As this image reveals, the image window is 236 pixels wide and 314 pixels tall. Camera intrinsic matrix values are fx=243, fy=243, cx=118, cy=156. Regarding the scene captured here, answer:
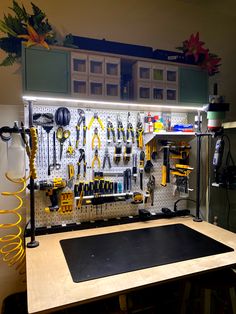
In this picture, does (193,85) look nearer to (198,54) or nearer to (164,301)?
(198,54)

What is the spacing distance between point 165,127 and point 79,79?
0.89 meters

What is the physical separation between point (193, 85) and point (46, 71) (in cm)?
110

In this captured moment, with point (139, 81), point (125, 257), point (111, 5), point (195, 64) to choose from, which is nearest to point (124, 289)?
point (125, 257)

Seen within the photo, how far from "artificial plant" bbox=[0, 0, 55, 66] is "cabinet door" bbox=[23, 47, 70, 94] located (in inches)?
2.3

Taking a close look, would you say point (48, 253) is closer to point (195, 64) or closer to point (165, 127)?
point (165, 127)

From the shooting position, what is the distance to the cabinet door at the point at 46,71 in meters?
1.45

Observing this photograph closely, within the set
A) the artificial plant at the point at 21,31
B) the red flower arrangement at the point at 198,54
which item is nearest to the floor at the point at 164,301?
the red flower arrangement at the point at 198,54

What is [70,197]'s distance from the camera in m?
1.82

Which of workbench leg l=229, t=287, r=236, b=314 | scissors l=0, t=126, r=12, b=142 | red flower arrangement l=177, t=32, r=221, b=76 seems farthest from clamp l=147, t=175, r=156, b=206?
scissors l=0, t=126, r=12, b=142

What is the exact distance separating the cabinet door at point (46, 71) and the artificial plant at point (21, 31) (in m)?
0.06

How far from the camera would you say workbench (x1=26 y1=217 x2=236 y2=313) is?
1.01 m

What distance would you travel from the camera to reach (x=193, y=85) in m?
1.89

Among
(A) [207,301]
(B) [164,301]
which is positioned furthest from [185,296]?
(B) [164,301]

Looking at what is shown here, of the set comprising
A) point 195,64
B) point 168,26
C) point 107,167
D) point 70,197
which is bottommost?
point 70,197
